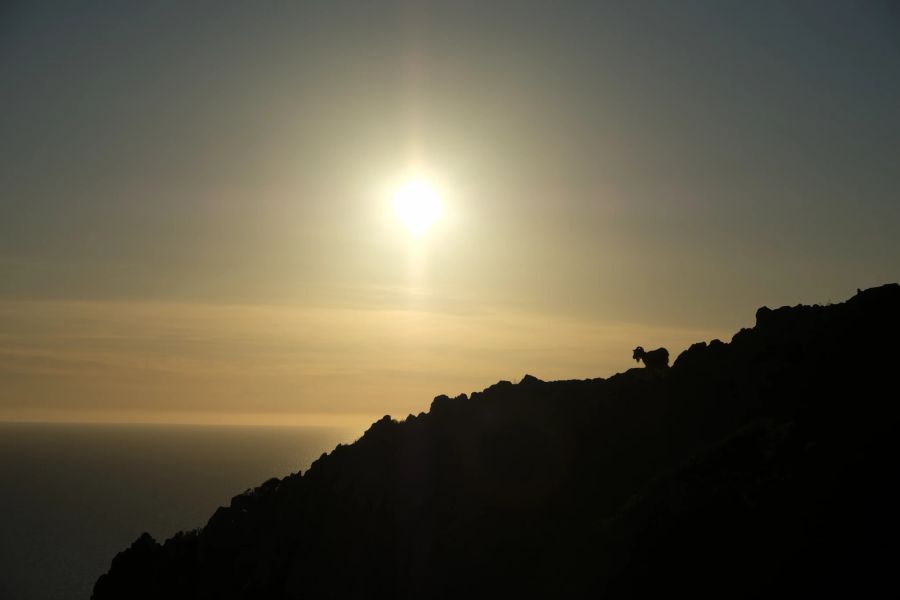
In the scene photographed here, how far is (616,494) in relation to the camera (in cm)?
5662

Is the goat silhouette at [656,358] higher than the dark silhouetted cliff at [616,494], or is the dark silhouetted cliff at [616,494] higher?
the goat silhouette at [656,358]

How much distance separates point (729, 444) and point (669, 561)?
10224 mm

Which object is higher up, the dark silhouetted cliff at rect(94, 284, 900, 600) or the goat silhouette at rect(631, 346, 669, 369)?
the goat silhouette at rect(631, 346, 669, 369)

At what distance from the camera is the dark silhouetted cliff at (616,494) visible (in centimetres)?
4000

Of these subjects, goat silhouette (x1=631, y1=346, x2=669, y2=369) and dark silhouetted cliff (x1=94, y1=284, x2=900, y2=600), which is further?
goat silhouette (x1=631, y1=346, x2=669, y2=369)

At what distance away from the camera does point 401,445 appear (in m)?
70.2

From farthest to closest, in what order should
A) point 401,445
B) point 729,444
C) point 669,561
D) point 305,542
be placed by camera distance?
point 401,445 < point 305,542 < point 729,444 < point 669,561

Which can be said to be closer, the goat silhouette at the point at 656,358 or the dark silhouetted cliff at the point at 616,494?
the dark silhouetted cliff at the point at 616,494

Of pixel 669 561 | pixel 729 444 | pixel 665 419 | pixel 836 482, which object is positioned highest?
pixel 665 419

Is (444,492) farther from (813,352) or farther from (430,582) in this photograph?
(813,352)

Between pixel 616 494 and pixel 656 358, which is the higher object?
pixel 656 358

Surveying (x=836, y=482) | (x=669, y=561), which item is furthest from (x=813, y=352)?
(x=669, y=561)

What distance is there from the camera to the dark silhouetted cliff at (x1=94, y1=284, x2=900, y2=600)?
→ 40000 millimetres

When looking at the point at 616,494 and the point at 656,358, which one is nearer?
the point at 616,494
